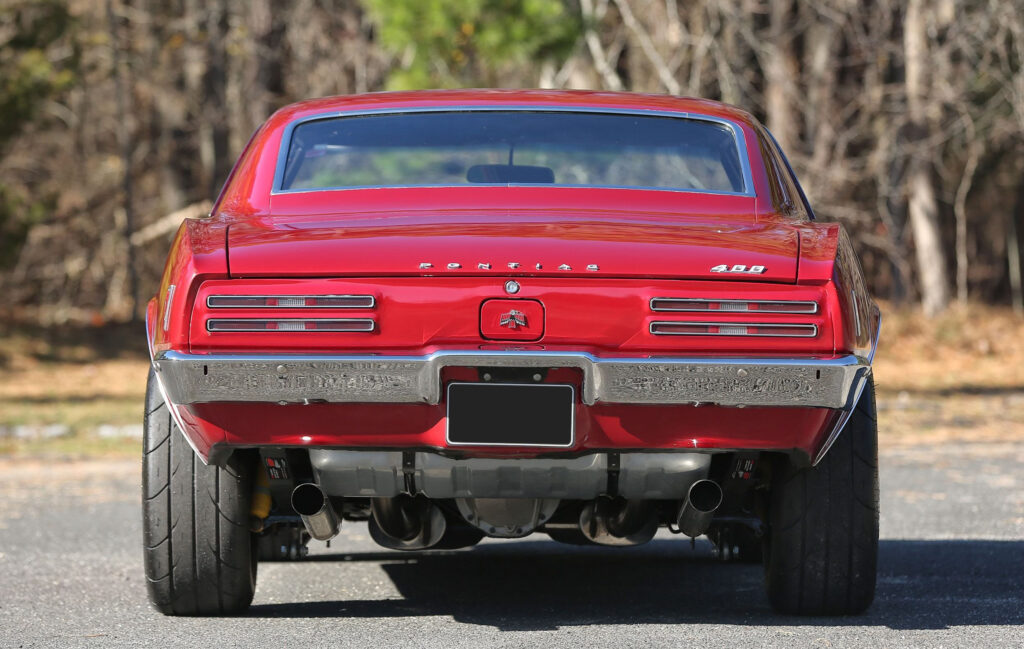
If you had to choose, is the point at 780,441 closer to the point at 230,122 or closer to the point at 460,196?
the point at 460,196

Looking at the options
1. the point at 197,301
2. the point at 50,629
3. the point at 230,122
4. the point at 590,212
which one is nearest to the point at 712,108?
the point at 590,212

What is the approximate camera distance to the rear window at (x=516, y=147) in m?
4.81

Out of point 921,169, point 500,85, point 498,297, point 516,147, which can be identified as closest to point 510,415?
point 498,297

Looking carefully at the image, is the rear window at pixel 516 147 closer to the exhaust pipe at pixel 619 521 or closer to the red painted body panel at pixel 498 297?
the red painted body panel at pixel 498 297

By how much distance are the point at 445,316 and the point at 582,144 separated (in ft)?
3.88

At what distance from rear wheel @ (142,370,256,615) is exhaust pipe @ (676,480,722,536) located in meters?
1.29

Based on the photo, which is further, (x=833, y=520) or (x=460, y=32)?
(x=460, y=32)

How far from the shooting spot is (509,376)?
153 inches

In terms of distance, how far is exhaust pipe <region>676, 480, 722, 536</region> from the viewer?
4.21 m

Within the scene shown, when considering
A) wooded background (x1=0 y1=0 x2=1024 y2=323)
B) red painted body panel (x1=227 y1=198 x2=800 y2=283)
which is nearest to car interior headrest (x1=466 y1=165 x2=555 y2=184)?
red painted body panel (x1=227 y1=198 x2=800 y2=283)

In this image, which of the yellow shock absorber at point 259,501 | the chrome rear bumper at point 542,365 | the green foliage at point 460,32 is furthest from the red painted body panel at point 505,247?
the green foliage at point 460,32

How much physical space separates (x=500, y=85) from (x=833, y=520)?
623 inches

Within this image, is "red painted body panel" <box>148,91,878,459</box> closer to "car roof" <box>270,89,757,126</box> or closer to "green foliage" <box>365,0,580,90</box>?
"car roof" <box>270,89,757,126</box>

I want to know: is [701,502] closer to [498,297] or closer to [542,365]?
[542,365]
